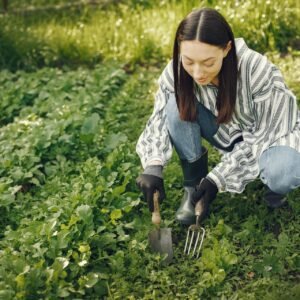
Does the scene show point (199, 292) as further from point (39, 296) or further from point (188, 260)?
point (39, 296)

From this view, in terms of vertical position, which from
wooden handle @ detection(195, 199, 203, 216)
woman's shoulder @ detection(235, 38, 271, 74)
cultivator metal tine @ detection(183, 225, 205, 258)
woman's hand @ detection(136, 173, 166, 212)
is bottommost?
cultivator metal tine @ detection(183, 225, 205, 258)

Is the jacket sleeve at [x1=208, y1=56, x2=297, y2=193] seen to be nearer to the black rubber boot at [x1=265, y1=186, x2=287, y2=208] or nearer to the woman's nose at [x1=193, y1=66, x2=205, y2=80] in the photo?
the black rubber boot at [x1=265, y1=186, x2=287, y2=208]

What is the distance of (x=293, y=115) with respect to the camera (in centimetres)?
298

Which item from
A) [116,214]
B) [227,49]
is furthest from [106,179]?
[227,49]


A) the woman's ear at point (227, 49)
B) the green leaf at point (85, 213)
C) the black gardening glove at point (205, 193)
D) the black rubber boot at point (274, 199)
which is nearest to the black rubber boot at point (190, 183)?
the black gardening glove at point (205, 193)

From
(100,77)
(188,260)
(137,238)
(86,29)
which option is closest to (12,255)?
(137,238)

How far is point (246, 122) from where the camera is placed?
10.0 feet

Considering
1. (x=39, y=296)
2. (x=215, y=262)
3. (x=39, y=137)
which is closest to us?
(x=39, y=296)

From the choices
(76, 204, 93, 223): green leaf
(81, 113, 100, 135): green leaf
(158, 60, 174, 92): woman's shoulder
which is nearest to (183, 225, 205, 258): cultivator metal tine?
(76, 204, 93, 223): green leaf

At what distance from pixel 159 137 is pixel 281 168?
0.61 meters

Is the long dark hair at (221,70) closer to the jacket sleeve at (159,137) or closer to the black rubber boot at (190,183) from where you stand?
the jacket sleeve at (159,137)

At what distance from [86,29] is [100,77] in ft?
3.16

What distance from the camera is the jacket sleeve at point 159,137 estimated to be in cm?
304

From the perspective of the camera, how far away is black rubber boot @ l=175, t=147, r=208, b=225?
10.3ft
